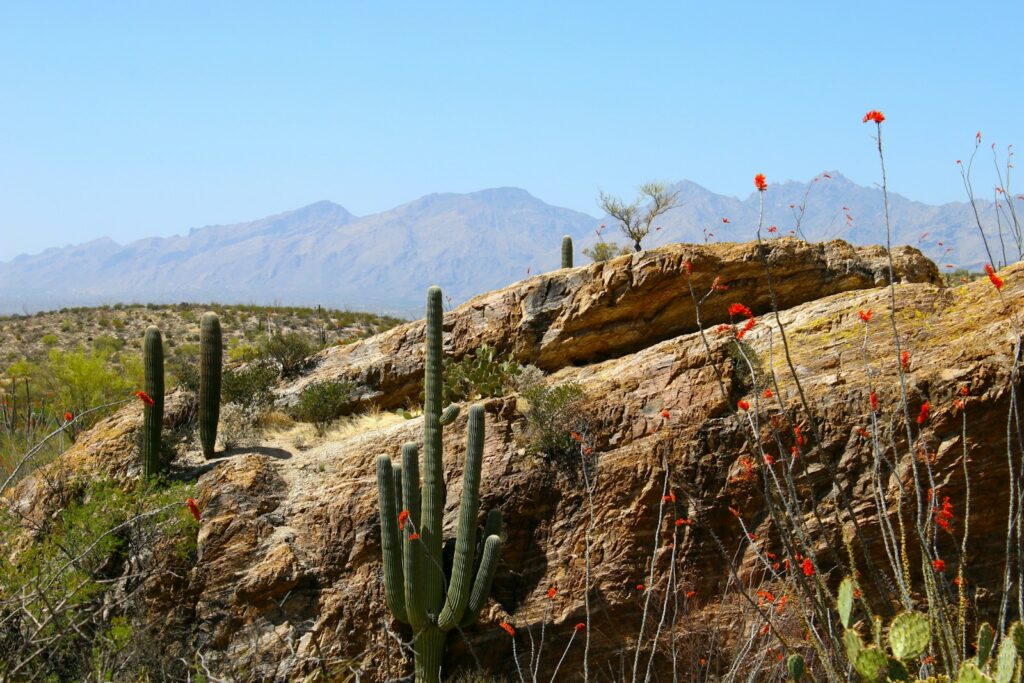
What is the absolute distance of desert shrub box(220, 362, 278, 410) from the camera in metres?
14.0

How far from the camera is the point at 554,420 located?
35.6ft

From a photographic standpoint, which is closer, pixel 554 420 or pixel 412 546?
pixel 412 546

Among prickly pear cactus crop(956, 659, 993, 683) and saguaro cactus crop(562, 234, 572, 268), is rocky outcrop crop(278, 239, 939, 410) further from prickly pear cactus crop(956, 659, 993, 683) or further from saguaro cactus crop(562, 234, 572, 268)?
prickly pear cactus crop(956, 659, 993, 683)

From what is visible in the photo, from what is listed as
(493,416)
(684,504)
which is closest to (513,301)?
(493,416)

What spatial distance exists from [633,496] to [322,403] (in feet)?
20.5

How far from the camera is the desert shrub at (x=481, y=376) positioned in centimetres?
1317

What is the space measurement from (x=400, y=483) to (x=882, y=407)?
543 cm

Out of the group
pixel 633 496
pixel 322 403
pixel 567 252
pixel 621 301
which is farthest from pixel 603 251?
pixel 633 496

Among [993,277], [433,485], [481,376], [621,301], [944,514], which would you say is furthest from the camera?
[481,376]

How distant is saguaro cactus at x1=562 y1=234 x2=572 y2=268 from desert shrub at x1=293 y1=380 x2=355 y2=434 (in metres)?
4.59

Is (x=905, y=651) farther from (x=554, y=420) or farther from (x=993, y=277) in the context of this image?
(x=554, y=420)

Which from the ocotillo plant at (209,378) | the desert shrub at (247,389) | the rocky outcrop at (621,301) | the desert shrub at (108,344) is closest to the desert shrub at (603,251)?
the rocky outcrop at (621,301)

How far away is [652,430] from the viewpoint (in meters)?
10.3

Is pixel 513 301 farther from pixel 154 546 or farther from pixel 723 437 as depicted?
pixel 154 546
